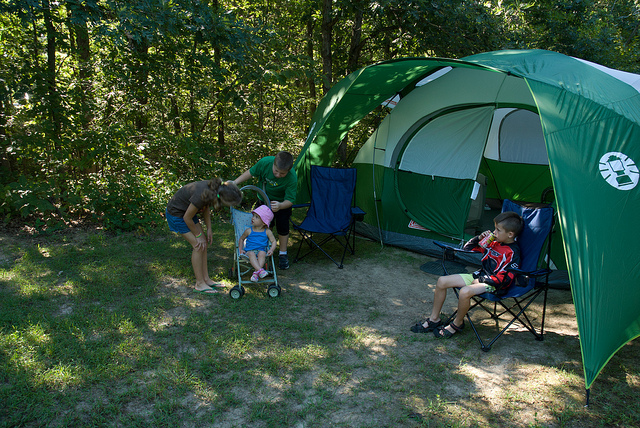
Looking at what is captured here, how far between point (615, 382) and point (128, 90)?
6597mm

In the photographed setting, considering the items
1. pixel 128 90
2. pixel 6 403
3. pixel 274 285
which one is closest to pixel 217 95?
pixel 128 90

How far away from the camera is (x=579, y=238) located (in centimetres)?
278

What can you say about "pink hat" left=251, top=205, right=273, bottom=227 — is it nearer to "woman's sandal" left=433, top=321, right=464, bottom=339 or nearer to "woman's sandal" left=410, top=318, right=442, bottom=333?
"woman's sandal" left=410, top=318, right=442, bottom=333

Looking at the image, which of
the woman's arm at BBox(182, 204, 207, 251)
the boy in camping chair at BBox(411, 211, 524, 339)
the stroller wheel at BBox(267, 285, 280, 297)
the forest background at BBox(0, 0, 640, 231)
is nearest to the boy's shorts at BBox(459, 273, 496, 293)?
the boy in camping chair at BBox(411, 211, 524, 339)

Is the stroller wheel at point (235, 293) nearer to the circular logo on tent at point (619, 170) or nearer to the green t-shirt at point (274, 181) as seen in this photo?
the green t-shirt at point (274, 181)

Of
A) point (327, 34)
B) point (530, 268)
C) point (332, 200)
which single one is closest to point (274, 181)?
point (332, 200)

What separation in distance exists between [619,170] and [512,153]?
12.5 feet

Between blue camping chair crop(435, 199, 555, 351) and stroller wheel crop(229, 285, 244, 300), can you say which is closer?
blue camping chair crop(435, 199, 555, 351)

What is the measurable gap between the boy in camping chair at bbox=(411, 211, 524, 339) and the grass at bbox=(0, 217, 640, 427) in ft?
0.47

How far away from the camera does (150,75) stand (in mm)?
6375

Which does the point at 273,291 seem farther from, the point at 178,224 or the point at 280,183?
the point at 280,183

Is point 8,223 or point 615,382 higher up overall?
point 8,223

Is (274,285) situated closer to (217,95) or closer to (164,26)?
(164,26)

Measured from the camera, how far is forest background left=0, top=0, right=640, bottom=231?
16.9 feet
